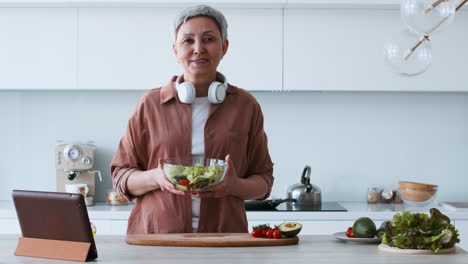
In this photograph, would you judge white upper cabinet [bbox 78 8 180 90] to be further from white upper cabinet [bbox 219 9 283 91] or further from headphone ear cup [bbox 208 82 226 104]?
headphone ear cup [bbox 208 82 226 104]

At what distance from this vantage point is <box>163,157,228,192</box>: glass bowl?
205 centimetres

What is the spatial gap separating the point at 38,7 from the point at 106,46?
0.47m

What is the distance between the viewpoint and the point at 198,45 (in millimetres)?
2316

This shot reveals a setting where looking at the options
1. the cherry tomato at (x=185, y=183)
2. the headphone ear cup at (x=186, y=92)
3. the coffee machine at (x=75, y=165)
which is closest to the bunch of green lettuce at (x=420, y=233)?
the cherry tomato at (x=185, y=183)

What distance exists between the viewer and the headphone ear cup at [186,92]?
2.34 m

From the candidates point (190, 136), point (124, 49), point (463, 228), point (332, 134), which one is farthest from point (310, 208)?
point (190, 136)

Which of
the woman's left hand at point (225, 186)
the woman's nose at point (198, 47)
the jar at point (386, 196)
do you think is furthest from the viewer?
the jar at point (386, 196)

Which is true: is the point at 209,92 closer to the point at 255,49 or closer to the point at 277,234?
the point at 277,234

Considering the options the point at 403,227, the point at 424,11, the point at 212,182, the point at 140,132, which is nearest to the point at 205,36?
the point at 140,132

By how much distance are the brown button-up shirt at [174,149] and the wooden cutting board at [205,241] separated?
5.3 inches

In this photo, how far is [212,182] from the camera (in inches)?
82.3

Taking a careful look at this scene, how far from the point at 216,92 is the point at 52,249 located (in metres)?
0.78

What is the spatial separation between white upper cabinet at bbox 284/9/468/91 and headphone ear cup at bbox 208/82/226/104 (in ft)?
5.59

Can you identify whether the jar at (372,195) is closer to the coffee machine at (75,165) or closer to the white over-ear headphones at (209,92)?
the coffee machine at (75,165)
